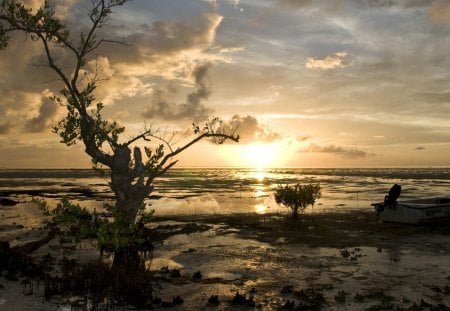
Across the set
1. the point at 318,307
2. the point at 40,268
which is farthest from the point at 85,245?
the point at 318,307

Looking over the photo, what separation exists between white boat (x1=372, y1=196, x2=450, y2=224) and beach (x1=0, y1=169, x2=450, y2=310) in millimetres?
657

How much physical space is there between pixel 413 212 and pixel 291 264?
12.9m

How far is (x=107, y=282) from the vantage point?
40.8 feet

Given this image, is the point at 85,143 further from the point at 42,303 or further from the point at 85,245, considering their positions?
the point at 85,245

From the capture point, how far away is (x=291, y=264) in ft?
56.6

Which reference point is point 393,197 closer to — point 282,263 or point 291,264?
point 291,264

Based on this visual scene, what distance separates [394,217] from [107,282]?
67.7 feet

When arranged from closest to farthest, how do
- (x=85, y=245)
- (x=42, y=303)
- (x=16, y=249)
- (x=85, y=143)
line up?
(x=42, y=303) < (x=85, y=143) < (x=16, y=249) < (x=85, y=245)

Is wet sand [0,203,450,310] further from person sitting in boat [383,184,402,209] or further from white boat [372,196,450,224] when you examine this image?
person sitting in boat [383,184,402,209]

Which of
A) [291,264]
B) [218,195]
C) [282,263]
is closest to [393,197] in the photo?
[291,264]

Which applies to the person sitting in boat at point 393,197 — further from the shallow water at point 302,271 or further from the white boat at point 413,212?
the shallow water at point 302,271

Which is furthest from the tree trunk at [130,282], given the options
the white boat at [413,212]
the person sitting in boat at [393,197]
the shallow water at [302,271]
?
the white boat at [413,212]

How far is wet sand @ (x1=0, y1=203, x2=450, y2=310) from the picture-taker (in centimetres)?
1255

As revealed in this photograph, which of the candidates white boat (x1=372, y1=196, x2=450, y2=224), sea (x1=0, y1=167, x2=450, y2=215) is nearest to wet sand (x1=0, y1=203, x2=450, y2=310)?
white boat (x1=372, y1=196, x2=450, y2=224)
